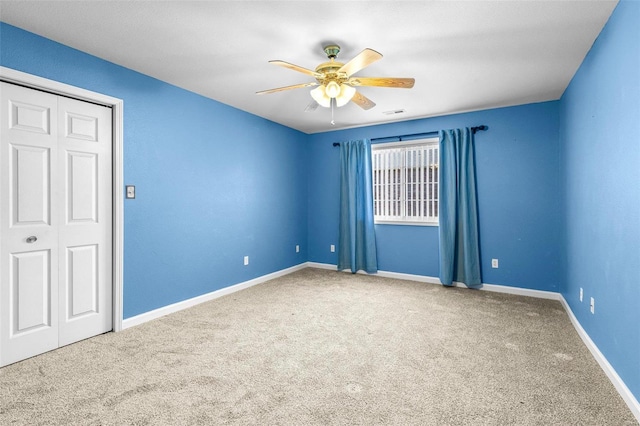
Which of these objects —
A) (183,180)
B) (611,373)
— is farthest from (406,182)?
(611,373)

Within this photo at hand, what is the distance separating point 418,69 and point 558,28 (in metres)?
1.06

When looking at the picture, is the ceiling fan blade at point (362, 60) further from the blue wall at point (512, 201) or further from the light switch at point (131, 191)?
the blue wall at point (512, 201)

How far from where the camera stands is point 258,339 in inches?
107

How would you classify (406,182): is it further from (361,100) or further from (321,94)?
(321,94)

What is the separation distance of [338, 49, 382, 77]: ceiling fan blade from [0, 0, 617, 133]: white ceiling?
23 centimetres

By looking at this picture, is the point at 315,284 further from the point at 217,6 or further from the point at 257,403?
the point at 217,6

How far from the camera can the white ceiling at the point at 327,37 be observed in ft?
6.75

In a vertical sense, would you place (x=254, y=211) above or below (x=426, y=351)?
above

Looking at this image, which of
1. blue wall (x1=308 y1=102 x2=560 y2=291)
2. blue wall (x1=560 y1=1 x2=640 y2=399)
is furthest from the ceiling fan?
blue wall (x1=308 y1=102 x2=560 y2=291)

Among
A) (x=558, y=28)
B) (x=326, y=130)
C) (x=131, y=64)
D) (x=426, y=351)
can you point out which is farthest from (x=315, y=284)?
(x=558, y=28)

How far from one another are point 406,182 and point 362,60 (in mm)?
2917

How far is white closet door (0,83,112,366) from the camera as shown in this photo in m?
2.30

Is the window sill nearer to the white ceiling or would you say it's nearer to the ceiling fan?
the white ceiling

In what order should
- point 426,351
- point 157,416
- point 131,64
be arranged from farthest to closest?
1. point 131,64
2. point 426,351
3. point 157,416
